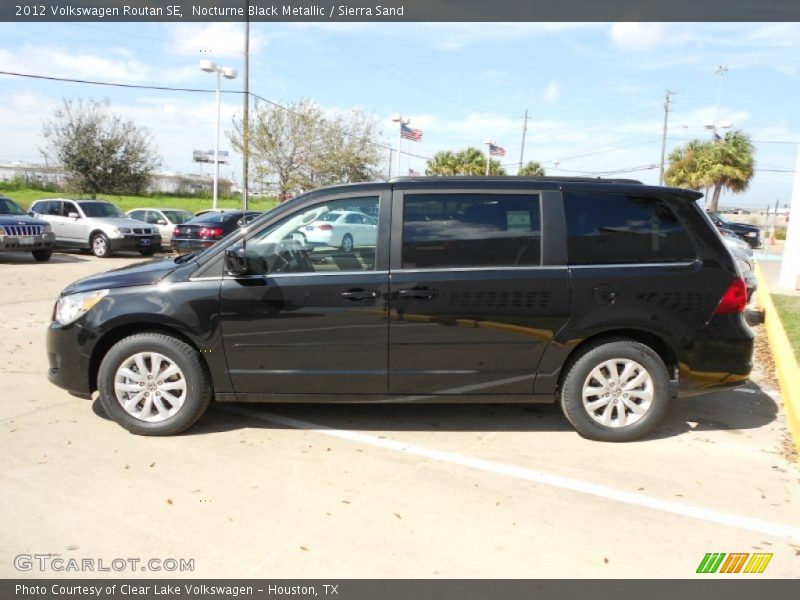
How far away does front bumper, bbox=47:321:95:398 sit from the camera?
178 inches

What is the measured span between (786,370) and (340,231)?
4.46 m

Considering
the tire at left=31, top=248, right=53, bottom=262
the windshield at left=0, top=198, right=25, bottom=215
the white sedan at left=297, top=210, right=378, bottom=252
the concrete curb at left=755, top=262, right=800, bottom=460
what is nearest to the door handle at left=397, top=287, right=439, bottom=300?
the white sedan at left=297, top=210, right=378, bottom=252

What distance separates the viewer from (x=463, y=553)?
311 cm

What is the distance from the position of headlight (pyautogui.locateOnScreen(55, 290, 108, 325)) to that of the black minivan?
1 centimetres

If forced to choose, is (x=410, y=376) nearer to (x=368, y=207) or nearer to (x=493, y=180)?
(x=368, y=207)

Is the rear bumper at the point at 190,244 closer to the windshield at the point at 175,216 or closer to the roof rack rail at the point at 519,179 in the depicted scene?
the windshield at the point at 175,216

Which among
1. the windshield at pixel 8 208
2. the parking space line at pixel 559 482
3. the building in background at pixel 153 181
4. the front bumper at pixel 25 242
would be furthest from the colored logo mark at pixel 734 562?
the building in background at pixel 153 181

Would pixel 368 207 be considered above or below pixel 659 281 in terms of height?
above

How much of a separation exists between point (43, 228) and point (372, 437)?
14327 millimetres

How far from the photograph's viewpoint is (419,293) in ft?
14.2

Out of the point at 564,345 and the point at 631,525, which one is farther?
the point at 564,345

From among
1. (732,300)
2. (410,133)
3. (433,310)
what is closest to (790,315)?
(732,300)

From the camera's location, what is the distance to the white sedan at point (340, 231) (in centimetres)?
443

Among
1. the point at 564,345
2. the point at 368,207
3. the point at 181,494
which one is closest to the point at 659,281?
the point at 564,345
